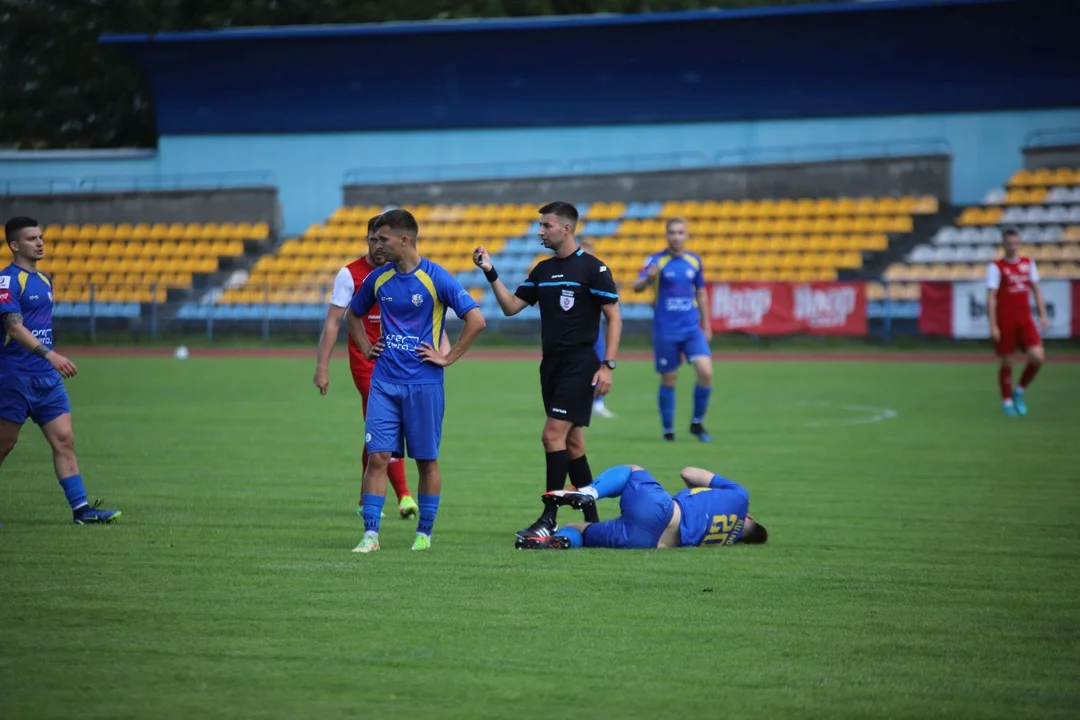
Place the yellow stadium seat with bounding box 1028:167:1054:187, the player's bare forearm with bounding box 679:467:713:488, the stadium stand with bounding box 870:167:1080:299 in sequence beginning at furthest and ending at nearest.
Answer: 1. the yellow stadium seat with bounding box 1028:167:1054:187
2. the stadium stand with bounding box 870:167:1080:299
3. the player's bare forearm with bounding box 679:467:713:488

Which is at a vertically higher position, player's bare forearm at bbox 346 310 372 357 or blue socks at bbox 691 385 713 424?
player's bare forearm at bbox 346 310 372 357

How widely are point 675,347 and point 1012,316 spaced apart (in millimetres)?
5528

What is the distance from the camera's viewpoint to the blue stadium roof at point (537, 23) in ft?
127

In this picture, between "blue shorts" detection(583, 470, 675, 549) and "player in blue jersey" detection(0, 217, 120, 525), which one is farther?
"player in blue jersey" detection(0, 217, 120, 525)

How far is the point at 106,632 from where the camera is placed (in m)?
6.56

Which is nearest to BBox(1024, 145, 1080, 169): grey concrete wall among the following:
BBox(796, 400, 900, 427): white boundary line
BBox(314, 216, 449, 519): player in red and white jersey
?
BBox(796, 400, 900, 427): white boundary line

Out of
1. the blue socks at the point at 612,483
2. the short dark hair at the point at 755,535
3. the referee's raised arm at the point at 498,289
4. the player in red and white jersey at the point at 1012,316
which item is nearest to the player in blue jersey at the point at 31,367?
the referee's raised arm at the point at 498,289

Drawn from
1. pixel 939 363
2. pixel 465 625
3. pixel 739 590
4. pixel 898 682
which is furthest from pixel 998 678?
pixel 939 363

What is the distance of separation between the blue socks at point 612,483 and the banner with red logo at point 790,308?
24.3 m

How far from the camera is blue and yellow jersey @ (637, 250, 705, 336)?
1655cm

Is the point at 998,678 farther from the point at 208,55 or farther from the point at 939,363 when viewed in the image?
the point at 208,55

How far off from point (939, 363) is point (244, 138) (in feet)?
87.1

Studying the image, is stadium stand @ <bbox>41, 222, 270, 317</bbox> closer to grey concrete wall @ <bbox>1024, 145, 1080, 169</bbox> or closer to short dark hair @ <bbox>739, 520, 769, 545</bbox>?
grey concrete wall @ <bbox>1024, 145, 1080, 169</bbox>

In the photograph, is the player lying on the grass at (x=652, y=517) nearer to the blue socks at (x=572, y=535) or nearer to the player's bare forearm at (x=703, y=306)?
the blue socks at (x=572, y=535)
